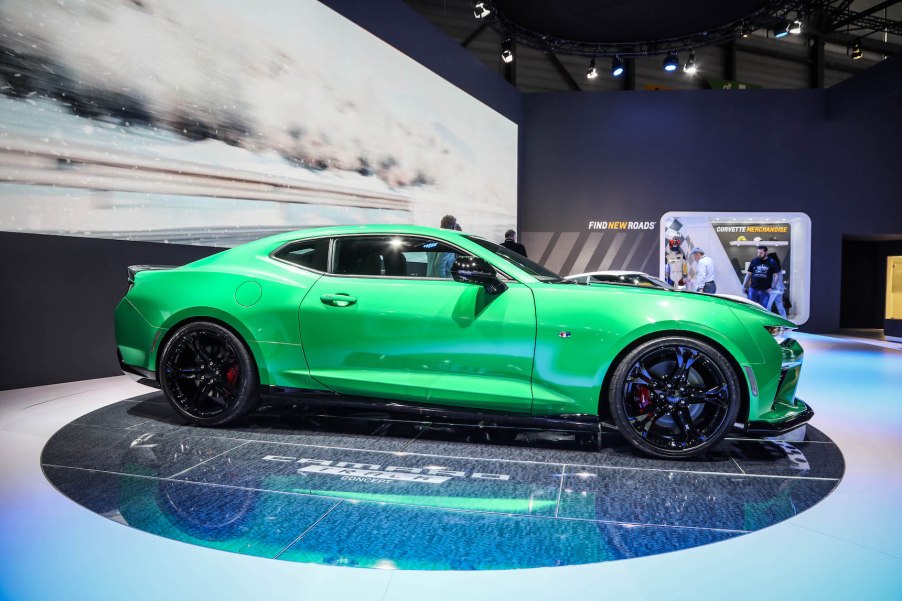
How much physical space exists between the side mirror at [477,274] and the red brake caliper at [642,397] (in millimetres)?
838

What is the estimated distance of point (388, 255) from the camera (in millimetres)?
3055

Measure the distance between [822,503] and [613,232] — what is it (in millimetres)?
9609

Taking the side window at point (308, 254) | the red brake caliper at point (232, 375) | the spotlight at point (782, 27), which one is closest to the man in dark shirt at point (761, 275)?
the spotlight at point (782, 27)

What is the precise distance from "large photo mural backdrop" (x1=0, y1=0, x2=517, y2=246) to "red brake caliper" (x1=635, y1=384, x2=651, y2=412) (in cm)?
447

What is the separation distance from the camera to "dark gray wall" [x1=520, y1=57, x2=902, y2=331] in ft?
35.2

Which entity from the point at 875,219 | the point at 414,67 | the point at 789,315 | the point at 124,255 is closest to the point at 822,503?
the point at 124,255

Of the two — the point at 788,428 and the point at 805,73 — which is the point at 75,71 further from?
the point at 805,73

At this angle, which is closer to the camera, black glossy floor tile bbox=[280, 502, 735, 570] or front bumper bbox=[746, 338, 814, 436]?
black glossy floor tile bbox=[280, 502, 735, 570]

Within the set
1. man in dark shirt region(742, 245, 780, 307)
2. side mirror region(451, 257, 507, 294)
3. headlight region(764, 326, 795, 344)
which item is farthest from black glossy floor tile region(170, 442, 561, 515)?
man in dark shirt region(742, 245, 780, 307)

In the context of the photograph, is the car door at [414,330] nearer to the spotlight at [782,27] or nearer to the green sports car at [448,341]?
the green sports car at [448,341]

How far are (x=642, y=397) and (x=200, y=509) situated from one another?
2046mm

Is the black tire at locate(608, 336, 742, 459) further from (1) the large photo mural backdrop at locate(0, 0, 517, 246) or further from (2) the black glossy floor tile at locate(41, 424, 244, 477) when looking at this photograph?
(1) the large photo mural backdrop at locate(0, 0, 517, 246)

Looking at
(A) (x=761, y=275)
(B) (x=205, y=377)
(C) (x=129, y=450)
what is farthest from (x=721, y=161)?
(C) (x=129, y=450)

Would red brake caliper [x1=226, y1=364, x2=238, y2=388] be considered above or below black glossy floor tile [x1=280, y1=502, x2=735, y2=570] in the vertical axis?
above
